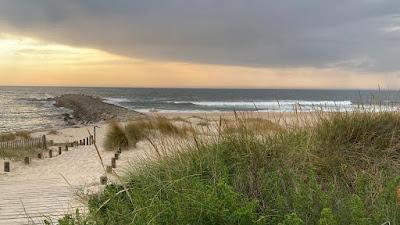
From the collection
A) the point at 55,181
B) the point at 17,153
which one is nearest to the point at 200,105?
the point at 17,153

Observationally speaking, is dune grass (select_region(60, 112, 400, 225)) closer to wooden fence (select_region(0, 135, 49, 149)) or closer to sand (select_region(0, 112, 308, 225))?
sand (select_region(0, 112, 308, 225))

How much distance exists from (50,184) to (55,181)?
567 millimetres

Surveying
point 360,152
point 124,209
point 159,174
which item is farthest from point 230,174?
point 360,152

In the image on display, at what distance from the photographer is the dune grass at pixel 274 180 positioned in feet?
10.1

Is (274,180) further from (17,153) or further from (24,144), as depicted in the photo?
(24,144)

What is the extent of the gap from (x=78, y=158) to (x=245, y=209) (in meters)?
13.7

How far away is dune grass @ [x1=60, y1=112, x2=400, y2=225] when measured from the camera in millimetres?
3082

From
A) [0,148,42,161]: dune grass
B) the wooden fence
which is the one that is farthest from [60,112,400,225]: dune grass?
the wooden fence

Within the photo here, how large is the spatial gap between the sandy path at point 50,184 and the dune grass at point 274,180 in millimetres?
1047

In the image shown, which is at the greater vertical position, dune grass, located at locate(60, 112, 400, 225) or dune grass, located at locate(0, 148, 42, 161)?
dune grass, located at locate(60, 112, 400, 225)

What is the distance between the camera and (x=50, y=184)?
9750 millimetres

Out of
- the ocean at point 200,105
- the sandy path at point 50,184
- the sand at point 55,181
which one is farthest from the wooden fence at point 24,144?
the ocean at point 200,105

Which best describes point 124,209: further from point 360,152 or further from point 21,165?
point 21,165

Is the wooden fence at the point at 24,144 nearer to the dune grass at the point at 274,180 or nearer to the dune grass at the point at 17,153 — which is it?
the dune grass at the point at 17,153
